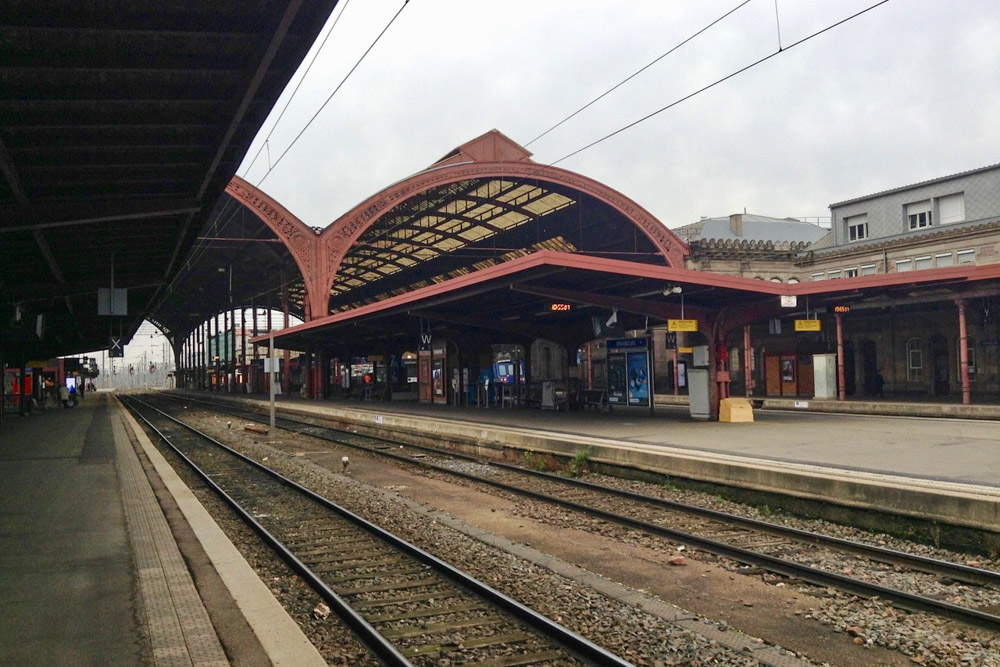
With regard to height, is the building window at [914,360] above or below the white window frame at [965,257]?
below

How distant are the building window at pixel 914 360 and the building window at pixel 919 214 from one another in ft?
25.7

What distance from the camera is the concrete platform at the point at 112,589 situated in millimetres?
5145

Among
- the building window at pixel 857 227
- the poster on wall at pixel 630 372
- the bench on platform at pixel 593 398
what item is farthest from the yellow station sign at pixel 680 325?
the building window at pixel 857 227

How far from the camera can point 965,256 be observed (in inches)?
1336

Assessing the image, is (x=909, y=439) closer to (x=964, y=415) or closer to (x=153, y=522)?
(x=964, y=415)

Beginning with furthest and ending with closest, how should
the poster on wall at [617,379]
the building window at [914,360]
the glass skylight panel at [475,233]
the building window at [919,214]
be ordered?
the glass skylight panel at [475,233] < the building window at [919,214] < the building window at [914,360] < the poster on wall at [617,379]

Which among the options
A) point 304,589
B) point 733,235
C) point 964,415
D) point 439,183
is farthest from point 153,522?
point 733,235

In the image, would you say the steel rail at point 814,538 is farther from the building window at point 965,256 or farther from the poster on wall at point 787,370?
the building window at point 965,256

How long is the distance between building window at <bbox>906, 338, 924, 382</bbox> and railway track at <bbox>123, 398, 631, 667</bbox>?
29.1 meters

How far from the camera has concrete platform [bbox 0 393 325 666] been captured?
5145 millimetres

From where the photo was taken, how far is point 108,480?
A: 13570mm

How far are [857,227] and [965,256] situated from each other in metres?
7.84

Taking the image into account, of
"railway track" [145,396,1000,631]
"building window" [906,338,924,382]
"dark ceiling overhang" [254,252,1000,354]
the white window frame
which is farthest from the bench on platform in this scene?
the white window frame

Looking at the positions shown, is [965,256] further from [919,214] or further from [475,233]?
[475,233]
